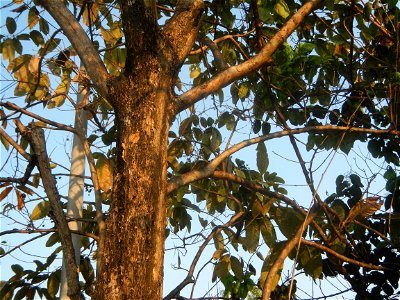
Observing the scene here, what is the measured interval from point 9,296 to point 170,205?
3.25 ft

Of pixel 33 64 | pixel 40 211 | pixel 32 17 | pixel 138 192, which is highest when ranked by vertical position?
pixel 32 17

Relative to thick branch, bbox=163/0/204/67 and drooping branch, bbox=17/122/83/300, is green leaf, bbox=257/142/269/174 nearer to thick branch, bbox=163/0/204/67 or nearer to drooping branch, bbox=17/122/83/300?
thick branch, bbox=163/0/204/67

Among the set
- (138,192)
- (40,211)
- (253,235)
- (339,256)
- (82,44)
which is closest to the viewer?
(138,192)

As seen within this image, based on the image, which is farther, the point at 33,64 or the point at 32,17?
the point at 32,17

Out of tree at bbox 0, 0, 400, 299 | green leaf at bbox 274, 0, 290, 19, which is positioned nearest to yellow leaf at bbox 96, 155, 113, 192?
tree at bbox 0, 0, 400, 299

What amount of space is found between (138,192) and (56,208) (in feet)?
0.97

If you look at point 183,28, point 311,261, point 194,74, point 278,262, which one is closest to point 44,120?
point 183,28

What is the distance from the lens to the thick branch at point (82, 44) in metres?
2.02

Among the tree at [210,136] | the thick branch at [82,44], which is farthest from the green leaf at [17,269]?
the thick branch at [82,44]

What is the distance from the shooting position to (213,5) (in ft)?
10.9

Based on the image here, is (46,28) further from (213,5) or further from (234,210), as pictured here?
(234,210)

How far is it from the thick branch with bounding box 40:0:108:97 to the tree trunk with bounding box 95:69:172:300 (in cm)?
9

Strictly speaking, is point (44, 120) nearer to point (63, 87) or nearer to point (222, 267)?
point (63, 87)

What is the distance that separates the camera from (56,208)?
1844 mm
